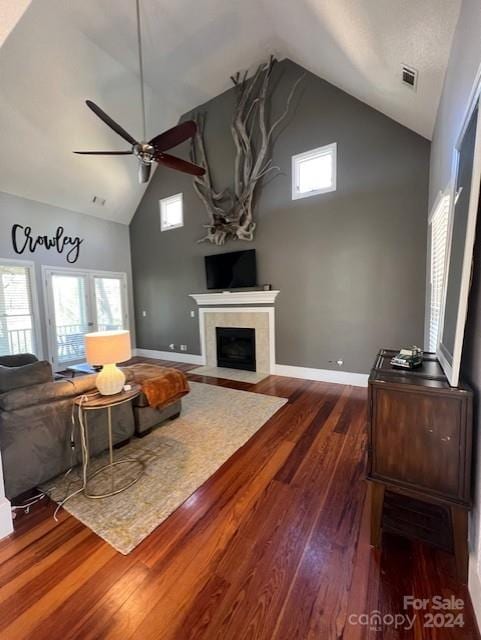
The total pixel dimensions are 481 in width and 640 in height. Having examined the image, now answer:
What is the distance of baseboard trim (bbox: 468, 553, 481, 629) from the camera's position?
1.09m

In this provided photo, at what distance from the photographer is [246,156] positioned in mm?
4523

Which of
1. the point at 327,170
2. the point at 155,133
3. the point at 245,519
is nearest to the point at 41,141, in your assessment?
the point at 155,133

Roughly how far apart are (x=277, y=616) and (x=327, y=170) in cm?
482

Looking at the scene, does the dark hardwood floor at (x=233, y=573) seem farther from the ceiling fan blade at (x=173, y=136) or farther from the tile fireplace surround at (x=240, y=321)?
the ceiling fan blade at (x=173, y=136)

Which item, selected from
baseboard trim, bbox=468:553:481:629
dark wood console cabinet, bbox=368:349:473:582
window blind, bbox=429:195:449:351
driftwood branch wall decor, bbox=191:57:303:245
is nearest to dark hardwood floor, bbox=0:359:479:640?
baseboard trim, bbox=468:553:481:629

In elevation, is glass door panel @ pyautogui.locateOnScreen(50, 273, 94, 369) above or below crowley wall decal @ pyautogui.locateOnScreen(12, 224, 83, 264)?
below

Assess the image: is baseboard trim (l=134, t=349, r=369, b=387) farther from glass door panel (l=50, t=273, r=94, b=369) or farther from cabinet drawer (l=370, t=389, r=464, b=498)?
cabinet drawer (l=370, t=389, r=464, b=498)

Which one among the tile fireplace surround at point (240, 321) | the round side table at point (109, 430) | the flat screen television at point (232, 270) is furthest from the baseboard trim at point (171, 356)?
the round side table at point (109, 430)

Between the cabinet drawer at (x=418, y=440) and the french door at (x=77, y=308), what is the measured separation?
6026 mm

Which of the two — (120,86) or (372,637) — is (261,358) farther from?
(120,86)

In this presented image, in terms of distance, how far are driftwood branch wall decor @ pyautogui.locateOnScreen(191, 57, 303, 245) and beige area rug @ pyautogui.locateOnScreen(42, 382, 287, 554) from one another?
3.07 meters

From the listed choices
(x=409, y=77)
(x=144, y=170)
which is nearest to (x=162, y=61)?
(x=144, y=170)

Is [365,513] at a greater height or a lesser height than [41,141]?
lesser

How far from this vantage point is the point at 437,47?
201 centimetres
